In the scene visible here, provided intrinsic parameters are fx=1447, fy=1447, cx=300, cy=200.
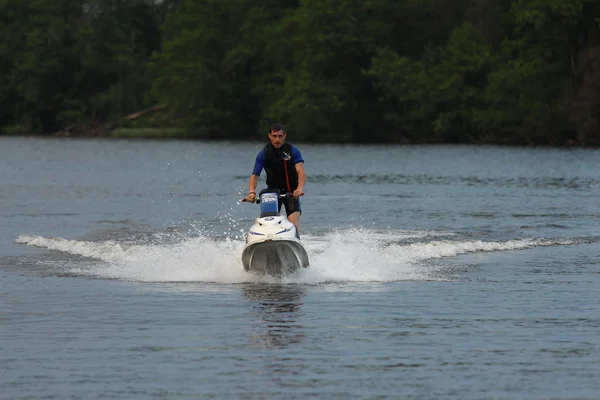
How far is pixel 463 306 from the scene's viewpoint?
16109 millimetres

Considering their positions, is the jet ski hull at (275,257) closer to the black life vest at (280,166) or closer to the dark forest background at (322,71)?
the black life vest at (280,166)

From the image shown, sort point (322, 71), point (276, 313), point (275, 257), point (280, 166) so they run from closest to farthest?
point (276, 313)
point (275, 257)
point (280, 166)
point (322, 71)

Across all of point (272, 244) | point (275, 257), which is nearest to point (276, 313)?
point (272, 244)

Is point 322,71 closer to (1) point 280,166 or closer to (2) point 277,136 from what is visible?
(1) point 280,166

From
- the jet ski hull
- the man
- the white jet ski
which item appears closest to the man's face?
the man

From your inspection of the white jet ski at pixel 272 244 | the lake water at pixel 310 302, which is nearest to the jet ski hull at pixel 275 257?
the white jet ski at pixel 272 244

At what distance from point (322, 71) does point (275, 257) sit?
80.6 metres

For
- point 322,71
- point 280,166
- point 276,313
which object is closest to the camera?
point 276,313

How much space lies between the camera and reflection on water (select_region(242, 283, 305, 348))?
13648mm

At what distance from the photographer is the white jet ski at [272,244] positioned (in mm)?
17344

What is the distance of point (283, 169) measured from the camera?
18.0 meters

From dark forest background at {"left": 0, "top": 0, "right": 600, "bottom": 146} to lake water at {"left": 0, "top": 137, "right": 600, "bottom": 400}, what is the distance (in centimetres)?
5068

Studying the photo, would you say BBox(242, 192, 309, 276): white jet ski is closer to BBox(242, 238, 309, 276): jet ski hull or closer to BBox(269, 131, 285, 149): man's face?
BBox(242, 238, 309, 276): jet ski hull

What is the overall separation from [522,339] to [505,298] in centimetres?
326
